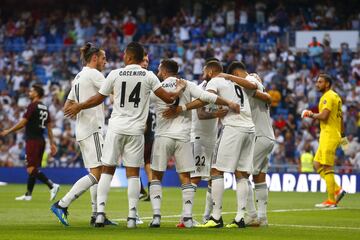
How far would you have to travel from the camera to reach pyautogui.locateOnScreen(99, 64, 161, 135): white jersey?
14.6m

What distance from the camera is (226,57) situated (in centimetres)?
3722

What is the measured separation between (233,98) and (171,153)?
1.30 metres

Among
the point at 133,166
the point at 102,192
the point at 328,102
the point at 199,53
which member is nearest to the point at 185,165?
the point at 133,166

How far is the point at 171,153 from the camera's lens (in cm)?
1528

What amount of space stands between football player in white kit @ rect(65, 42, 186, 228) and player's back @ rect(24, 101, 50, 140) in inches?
335

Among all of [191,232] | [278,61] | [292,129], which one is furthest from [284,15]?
[191,232]

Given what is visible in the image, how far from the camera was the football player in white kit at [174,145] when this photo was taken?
15023 mm

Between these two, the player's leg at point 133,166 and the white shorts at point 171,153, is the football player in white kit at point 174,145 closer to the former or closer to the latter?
the white shorts at point 171,153

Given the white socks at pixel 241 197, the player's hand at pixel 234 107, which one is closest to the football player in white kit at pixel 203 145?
the white socks at pixel 241 197

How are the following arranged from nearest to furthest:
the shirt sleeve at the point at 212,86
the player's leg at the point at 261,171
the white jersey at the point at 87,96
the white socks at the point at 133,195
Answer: the white socks at the point at 133,195
the shirt sleeve at the point at 212,86
the white jersey at the point at 87,96
the player's leg at the point at 261,171

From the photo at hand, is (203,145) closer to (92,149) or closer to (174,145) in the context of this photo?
(174,145)

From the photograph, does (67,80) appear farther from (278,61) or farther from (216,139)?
(216,139)

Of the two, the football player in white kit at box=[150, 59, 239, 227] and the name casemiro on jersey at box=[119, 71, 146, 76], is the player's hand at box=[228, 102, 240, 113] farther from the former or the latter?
the name casemiro on jersey at box=[119, 71, 146, 76]

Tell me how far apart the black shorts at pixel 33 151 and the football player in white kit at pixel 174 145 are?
8.68m
